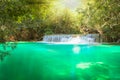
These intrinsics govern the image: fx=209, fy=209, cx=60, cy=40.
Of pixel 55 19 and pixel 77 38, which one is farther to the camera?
pixel 55 19

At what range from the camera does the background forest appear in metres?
3.67

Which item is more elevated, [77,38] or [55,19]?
[55,19]

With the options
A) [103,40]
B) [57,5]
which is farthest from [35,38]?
[103,40]

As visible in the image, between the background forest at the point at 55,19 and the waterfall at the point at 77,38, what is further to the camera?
the waterfall at the point at 77,38

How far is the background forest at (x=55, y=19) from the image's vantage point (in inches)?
144

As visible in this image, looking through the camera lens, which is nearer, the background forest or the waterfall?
the background forest

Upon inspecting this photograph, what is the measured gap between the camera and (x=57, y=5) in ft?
66.3

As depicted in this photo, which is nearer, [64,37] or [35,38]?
[64,37]

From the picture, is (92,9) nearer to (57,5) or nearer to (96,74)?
(96,74)

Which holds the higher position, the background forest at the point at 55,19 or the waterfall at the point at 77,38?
the background forest at the point at 55,19

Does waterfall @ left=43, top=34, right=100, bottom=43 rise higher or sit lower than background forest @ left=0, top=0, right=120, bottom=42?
lower

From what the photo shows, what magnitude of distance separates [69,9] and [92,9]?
1340 centimetres

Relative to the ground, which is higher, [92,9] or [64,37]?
[92,9]

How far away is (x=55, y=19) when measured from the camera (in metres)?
21.2
